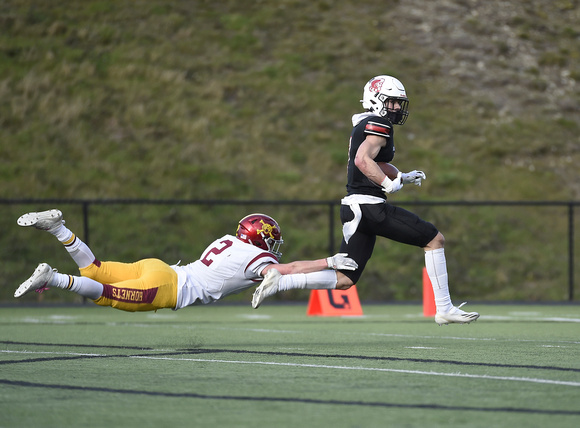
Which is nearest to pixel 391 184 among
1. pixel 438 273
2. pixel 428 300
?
pixel 438 273

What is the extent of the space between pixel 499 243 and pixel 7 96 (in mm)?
14297

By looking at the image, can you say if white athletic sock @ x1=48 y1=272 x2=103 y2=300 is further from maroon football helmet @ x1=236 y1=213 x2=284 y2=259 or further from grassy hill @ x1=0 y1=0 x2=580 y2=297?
grassy hill @ x1=0 y1=0 x2=580 y2=297

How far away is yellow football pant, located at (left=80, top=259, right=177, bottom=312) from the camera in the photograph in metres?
7.23

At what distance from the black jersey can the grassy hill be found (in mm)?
14131

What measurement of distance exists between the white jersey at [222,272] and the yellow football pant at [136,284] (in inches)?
5.8

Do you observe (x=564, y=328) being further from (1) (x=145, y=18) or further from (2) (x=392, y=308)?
(1) (x=145, y=18)

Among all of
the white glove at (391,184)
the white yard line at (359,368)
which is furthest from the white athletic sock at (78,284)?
the white glove at (391,184)

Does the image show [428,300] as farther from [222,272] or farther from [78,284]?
[78,284]

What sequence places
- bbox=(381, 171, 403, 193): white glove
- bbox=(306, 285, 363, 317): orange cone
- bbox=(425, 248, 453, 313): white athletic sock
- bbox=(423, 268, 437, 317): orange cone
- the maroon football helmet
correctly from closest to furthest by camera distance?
bbox=(381, 171, 403, 193): white glove → the maroon football helmet → bbox=(425, 248, 453, 313): white athletic sock → bbox=(423, 268, 437, 317): orange cone → bbox=(306, 285, 363, 317): orange cone

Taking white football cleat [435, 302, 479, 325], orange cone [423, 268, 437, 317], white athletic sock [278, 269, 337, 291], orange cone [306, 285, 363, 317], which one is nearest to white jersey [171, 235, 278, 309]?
white athletic sock [278, 269, 337, 291]

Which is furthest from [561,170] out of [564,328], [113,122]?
[564,328]

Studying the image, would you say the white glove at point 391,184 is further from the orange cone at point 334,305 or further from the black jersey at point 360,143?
the orange cone at point 334,305

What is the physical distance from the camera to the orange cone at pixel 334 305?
516 inches

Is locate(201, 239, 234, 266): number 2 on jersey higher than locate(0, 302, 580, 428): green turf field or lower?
higher
